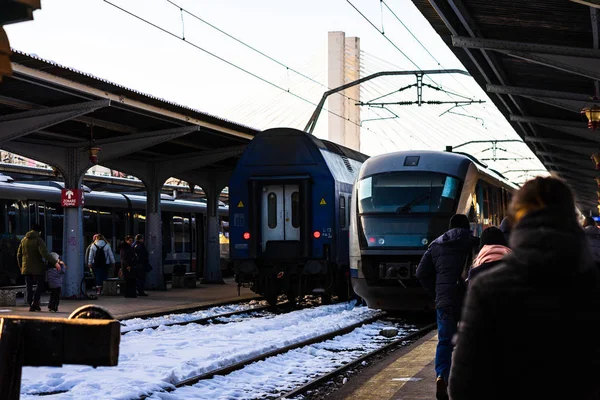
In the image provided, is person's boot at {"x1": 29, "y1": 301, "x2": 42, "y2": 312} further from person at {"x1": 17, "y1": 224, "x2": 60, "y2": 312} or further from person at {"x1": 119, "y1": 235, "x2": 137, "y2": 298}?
person at {"x1": 119, "y1": 235, "x2": 137, "y2": 298}

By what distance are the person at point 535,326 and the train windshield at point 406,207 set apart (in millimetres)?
13336

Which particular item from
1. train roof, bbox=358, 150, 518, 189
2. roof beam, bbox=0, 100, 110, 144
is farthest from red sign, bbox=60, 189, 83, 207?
train roof, bbox=358, 150, 518, 189

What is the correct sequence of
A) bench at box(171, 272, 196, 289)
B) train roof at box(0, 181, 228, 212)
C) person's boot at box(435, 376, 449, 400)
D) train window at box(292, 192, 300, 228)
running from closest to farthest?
person's boot at box(435, 376, 449, 400) → train window at box(292, 192, 300, 228) → train roof at box(0, 181, 228, 212) → bench at box(171, 272, 196, 289)

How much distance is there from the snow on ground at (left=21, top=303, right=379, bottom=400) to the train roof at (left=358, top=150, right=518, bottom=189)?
8.98 ft

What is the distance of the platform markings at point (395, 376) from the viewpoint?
9.11m

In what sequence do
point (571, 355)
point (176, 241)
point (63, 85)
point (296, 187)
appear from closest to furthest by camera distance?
point (571, 355), point (63, 85), point (296, 187), point (176, 241)

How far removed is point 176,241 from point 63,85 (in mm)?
17692

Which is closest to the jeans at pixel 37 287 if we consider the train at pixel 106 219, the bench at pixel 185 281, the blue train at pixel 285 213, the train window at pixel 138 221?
the blue train at pixel 285 213

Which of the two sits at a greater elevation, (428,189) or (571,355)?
(428,189)

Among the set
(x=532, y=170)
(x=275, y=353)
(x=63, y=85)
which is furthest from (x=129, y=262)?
(x=532, y=170)

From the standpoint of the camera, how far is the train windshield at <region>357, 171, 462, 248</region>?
53.8ft

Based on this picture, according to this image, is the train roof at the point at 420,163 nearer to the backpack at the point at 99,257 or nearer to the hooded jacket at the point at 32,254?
the hooded jacket at the point at 32,254

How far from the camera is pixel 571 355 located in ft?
9.46

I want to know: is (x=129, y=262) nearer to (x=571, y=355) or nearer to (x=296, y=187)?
(x=296, y=187)
